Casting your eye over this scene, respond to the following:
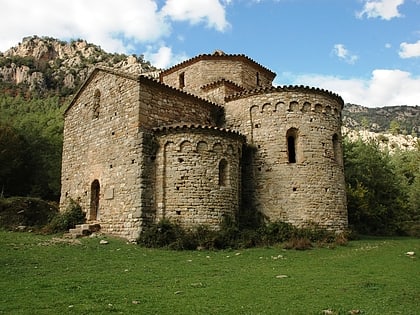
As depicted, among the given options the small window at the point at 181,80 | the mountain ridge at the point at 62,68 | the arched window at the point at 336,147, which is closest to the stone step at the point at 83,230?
Answer: the small window at the point at 181,80

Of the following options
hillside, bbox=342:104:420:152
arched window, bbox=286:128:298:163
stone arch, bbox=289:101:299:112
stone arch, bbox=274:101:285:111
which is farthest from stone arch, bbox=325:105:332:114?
hillside, bbox=342:104:420:152

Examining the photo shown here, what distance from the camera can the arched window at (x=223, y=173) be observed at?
16.3 meters

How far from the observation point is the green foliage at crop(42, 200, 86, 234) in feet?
59.0

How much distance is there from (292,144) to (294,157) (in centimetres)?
66

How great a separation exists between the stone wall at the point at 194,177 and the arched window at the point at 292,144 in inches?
128

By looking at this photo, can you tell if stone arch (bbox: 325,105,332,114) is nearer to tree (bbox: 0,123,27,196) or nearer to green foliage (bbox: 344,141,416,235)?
green foliage (bbox: 344,141,416,235)

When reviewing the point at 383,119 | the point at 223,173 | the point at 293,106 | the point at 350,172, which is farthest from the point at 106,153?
the point at 383,119

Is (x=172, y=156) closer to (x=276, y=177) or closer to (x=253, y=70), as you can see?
(x=276, y=177)

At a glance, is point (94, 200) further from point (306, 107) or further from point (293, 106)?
point (306, 107)

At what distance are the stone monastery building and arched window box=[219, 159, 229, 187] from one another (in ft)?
0.14

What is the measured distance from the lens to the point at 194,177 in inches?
613

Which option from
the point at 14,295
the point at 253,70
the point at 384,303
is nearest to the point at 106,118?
the point at 253,70

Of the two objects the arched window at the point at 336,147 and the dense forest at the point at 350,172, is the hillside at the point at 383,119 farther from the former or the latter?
the arched window at the point at 336,147

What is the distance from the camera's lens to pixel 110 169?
57.4 ft
